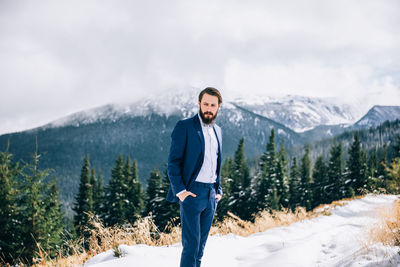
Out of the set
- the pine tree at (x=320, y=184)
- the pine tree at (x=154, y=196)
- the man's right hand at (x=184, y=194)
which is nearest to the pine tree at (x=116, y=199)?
the pine tree at (x=154, y=196)

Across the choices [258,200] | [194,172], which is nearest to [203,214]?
[194,172]

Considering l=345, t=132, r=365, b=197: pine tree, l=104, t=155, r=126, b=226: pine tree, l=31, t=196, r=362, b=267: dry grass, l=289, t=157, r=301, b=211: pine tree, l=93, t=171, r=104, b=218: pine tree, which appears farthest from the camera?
l=289, t=157, r=301, b=211: pine tree

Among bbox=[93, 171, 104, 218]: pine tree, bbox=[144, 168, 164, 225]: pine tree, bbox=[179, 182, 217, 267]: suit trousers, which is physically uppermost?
bbox=[179, 182, 217, 267]: suit trousers

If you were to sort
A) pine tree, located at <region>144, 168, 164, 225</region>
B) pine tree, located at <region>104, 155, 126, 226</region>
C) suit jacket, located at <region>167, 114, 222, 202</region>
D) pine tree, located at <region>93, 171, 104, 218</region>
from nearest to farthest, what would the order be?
suit jacket, located at <region>167, 114, 222, 202</region>
pine tree, located at <region>144, 168, 164, 225</region>
pine tree, located at <region>104, 155, 126, 226</region>
pine tree, located at <region>93, 171, 104, 218</region>

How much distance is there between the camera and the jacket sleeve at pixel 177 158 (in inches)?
137

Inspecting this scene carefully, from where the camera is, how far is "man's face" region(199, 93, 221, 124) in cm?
373

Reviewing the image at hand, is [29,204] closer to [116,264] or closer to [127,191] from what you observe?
[116,264]

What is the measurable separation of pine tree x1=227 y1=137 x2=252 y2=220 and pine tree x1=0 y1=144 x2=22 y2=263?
31.0 meters

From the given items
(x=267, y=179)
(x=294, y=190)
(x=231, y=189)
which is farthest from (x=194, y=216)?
(x=294, y=190)

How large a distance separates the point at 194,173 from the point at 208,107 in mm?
948

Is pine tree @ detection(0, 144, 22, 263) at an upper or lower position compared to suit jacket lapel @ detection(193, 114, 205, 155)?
lower

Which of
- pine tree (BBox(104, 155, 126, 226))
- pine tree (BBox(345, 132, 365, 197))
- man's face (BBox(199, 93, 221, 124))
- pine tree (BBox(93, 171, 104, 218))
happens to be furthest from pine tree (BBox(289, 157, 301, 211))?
man's face (BBox(199, 93, 221, 124))

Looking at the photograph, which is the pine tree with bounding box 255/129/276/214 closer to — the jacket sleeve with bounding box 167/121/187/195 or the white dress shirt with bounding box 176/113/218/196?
the white dress shirt with bounding box 176/113/218/196

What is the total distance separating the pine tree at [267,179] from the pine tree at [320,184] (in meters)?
10.9
